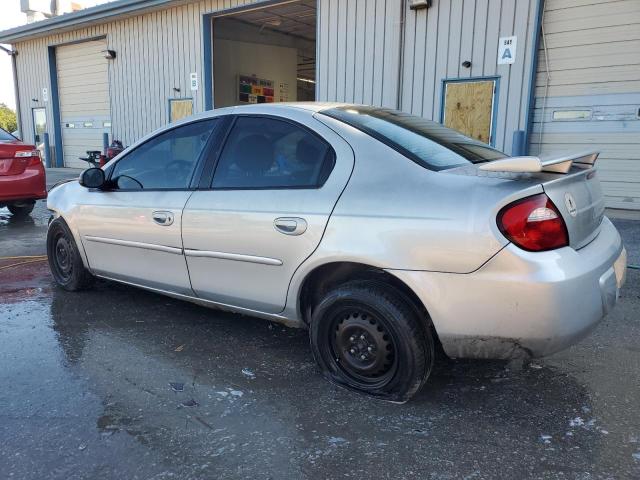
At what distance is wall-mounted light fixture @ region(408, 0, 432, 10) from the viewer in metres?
8.84

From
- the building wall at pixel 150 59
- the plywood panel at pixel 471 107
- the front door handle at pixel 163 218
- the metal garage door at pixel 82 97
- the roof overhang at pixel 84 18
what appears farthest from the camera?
the metal garage door at pixel 82 97

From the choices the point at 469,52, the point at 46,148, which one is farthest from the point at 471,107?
the point at 46,148

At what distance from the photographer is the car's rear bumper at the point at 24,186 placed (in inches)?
300

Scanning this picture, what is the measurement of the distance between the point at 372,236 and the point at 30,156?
7233mm

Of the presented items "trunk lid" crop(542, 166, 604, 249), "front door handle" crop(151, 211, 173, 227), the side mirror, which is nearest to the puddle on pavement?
the side mirror

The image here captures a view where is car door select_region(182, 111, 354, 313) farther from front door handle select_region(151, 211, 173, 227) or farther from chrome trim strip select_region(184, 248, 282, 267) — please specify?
front door handle select_region(151, 211, 173, 227)

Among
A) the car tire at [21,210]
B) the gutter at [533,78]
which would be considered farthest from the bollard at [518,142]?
the car tire at [21,210]

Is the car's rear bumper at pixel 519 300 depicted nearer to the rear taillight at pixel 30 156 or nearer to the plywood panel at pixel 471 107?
the plywood panel at pixel 471 107

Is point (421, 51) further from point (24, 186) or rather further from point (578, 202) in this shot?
point (578, 202)

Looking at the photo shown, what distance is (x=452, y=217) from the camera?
91.0 inches

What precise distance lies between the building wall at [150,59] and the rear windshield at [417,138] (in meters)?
9.37

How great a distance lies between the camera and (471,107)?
8.89 metres

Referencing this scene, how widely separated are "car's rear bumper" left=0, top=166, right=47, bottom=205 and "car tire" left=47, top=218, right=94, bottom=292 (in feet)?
12.4

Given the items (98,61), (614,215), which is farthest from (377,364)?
(98,61)
